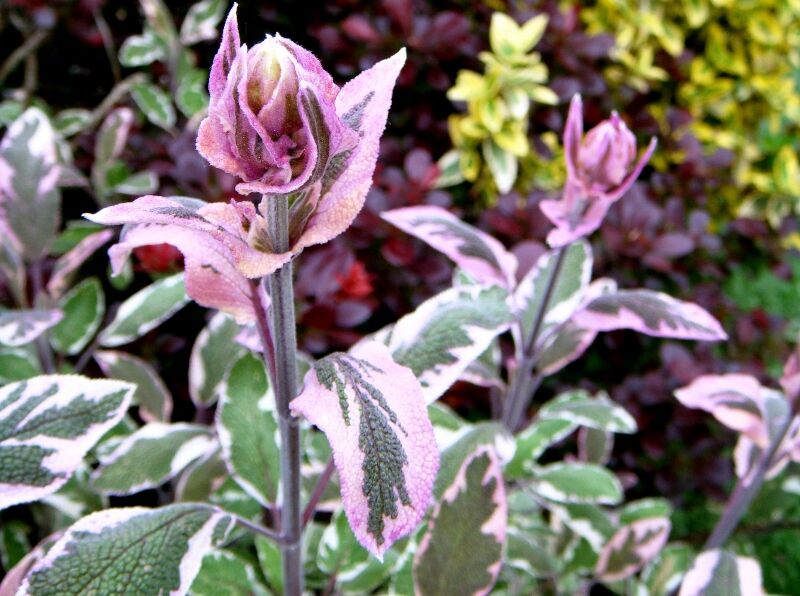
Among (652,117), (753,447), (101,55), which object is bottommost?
(753,447)

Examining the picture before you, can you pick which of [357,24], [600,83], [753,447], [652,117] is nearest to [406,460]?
[753,447]

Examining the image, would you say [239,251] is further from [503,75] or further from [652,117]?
[652,117]

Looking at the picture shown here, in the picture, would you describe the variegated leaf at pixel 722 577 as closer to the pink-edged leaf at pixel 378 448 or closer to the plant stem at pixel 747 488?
the plant stem at pixel 747 488

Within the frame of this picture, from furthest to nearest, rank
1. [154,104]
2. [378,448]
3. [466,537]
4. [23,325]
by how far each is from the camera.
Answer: [154,104] → [23,325] → [466,537] → [378,448]

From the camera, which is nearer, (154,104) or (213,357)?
(213,357)

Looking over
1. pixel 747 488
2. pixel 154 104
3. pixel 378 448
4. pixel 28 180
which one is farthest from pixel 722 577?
pixel 154 104

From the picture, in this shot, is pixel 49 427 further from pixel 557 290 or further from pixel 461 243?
pixel 557 290

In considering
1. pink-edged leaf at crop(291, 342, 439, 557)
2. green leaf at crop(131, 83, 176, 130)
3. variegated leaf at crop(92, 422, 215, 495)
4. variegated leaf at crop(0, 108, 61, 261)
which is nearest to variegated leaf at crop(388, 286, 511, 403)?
pink-edged leaf at crop(291, 342, 439, 557)

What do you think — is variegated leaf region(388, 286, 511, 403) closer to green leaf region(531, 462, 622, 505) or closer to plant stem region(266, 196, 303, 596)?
plant stem region(266, 196, 303, 596)
